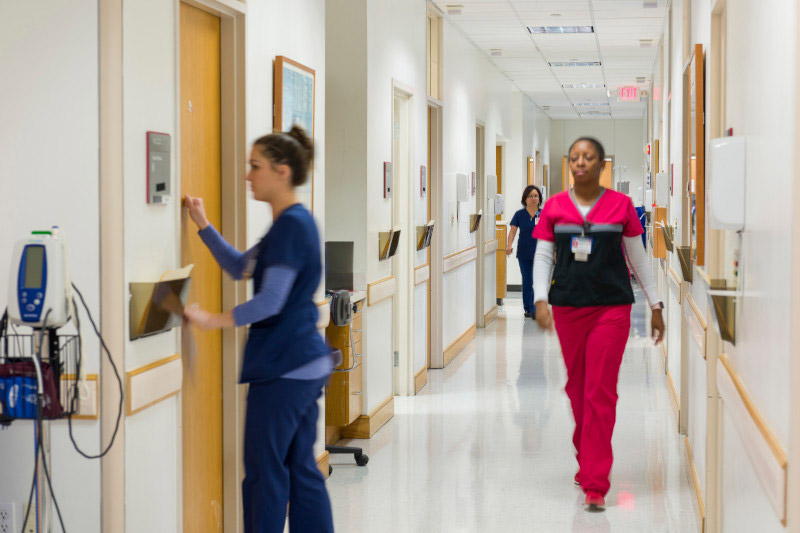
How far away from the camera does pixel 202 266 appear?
3.72 meters

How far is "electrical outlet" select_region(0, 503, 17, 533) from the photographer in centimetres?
299

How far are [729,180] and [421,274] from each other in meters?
5.33

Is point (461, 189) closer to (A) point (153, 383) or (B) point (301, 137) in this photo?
(B) point (301, 137)

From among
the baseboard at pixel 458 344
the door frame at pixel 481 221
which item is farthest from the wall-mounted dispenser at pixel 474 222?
the baseboard at pixel 458 344

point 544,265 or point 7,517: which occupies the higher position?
point 544,265

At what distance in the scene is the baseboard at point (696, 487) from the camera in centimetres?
426

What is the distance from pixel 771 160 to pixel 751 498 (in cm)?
102

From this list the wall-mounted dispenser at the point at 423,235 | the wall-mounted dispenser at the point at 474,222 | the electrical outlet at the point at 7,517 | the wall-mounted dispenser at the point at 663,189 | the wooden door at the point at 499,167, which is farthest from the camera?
the wooden door at the point at 499,167

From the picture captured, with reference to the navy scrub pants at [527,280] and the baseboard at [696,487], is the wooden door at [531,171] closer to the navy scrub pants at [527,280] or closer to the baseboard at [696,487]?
the navy scrub pants at [527,280]

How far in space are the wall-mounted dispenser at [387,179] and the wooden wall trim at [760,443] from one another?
379 cm

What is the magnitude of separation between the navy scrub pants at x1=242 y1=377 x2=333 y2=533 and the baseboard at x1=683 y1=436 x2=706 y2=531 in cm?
195

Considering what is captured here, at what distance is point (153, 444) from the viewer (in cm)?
322

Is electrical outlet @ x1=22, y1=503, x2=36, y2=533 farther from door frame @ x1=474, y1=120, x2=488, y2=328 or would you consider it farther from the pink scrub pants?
door frame @ x1=474, y1=120, x2=488, y2=328

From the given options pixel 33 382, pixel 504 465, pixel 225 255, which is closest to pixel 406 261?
pixel 504 465
